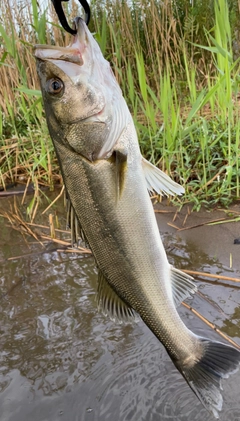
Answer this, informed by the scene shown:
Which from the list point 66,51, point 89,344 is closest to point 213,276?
point 89,344

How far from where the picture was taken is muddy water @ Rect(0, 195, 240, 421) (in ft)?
6.14

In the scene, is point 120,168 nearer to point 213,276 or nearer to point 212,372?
point 212,372

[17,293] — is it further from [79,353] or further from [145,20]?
[145,20]

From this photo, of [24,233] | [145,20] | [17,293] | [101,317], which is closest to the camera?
[101,317]

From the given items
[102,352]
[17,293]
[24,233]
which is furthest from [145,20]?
[102,352]

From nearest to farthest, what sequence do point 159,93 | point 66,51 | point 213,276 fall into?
point 66,51 < point 213,276 < point 159,93

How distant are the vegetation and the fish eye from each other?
153cm

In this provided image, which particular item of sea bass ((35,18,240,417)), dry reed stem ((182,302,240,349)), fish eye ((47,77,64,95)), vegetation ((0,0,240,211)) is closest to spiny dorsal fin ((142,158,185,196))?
sea bass ((35,18,240,417))

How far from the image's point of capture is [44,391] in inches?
79.1

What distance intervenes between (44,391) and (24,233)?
6.14ft

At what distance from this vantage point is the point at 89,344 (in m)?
2.27

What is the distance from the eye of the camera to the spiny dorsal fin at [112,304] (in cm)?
157

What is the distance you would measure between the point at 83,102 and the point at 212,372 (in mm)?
1124

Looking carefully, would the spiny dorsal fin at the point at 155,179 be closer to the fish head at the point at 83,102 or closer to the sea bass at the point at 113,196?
the sea bass at the point at 113,196
